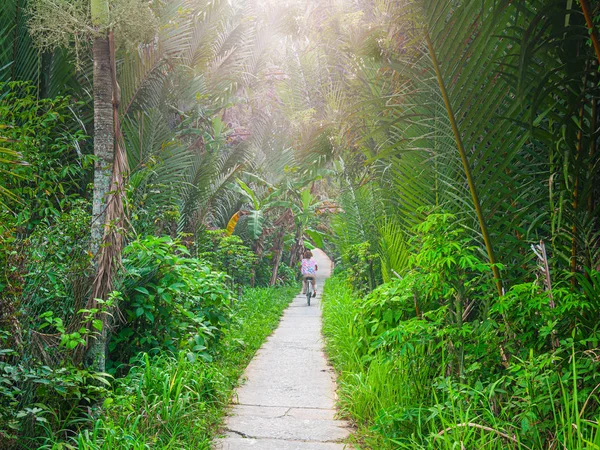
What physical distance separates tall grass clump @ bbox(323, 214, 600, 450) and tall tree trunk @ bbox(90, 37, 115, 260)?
225 cm

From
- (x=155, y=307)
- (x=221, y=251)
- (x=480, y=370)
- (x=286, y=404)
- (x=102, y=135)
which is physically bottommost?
(x=286, y=404)

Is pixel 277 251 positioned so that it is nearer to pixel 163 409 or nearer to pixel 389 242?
pixel 389 242

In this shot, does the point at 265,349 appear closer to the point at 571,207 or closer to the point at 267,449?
the point at 267,449

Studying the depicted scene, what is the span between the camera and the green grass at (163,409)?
10.1 feet

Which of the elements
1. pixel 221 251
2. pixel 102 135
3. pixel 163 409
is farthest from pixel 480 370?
pixel 221 251

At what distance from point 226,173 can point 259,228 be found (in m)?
2.59

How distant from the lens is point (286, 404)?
4.48 meters

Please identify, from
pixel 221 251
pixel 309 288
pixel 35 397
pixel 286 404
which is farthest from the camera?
pixel 309 288

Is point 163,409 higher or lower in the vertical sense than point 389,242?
lower

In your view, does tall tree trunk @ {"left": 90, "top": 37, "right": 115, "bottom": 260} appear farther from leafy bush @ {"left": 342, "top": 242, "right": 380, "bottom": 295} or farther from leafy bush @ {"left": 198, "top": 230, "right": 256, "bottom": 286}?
leafy bush @ {"left": 198, "top": 230, "right": 256, "bottom": 286}

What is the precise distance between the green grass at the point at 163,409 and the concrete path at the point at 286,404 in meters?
0.17

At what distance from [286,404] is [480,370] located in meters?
1.96

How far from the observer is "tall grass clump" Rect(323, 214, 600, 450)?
245 cm

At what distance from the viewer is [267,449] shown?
3445 mm
